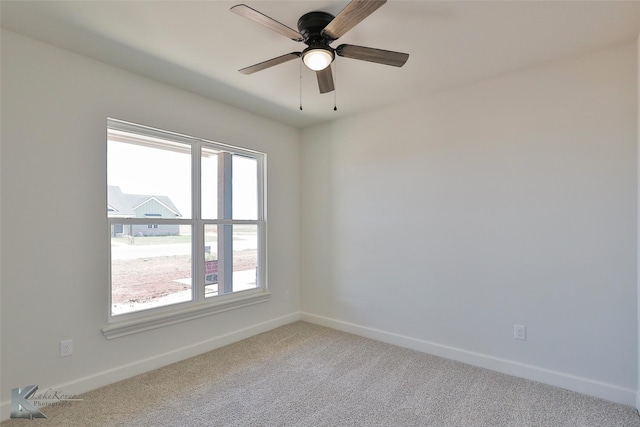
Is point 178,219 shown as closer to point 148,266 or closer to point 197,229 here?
point 197,229

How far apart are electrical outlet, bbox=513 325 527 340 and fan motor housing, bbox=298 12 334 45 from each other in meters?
2.63

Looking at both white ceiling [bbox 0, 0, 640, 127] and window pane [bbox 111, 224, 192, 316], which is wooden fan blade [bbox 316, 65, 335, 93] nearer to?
white ceiling [bbox 0, 0, 640, 127]

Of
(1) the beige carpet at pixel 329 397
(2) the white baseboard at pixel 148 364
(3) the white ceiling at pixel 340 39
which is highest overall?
(3) the white ceiling at pixel 340 39

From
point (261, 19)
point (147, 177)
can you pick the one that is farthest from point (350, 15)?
point (147, 177)

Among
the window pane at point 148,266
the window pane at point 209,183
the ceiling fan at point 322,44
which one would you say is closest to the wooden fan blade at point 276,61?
the ceiling fan at point 322,44

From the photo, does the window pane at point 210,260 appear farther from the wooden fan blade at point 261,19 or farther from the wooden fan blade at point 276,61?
the wooden fan blade at point 261,19

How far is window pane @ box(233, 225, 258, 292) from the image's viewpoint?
11.8 ft

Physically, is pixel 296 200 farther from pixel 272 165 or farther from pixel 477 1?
pixel 477 1

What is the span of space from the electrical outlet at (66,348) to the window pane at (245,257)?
149 centimetres

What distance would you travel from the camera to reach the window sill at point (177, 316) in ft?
8.39

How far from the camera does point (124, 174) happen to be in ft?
8.88

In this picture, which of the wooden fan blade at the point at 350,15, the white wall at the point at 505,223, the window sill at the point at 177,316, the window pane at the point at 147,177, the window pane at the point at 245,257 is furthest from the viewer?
the window pane at the point at 245,257

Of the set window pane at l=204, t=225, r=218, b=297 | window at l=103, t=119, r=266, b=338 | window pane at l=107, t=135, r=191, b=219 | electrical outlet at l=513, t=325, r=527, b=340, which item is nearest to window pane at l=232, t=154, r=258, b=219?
window at l=103, t=119, r=266, b=338

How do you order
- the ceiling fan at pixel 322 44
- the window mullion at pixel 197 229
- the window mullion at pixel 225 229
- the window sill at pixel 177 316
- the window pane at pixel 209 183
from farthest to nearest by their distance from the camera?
the window mullion at pixel 225 229 < the window pane at pixel 209 183 < the window mullion at pixel 197 229 < the window sill at pixel 177 316 < the ceiling fan at pixel 322 44
